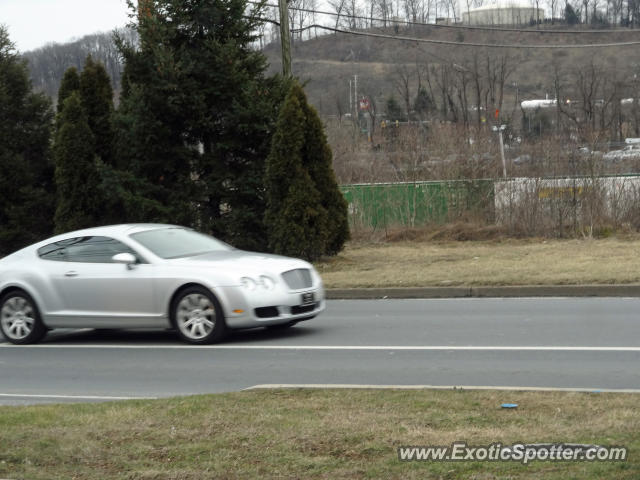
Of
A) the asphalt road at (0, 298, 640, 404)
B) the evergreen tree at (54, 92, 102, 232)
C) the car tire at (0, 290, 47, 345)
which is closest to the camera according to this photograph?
the asphalt road at (0, 298, 640, 404)

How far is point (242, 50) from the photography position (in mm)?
21203

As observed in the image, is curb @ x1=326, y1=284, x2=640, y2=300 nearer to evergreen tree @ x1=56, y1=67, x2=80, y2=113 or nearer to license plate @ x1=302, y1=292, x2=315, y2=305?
license plate @ x1=302, y1=292, x2=315, y2=305

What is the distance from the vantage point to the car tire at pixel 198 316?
1105 centimetres

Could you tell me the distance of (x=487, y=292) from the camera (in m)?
15.1

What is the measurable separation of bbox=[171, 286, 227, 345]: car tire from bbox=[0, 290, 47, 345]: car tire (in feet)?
7.13

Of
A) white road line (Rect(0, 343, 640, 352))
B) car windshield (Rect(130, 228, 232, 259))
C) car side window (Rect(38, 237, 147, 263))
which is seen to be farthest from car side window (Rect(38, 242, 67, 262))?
white road line (Rect(0, 343, 640, 352))

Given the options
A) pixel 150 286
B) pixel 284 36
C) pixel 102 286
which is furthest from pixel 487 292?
pixel 284 36

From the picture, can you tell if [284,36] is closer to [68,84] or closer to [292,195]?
[292,195]

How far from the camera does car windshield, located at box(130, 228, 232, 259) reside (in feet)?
39.0

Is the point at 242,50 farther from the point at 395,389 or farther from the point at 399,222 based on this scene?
the point at 395,389

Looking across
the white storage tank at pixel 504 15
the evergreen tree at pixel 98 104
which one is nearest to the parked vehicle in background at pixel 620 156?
the evergreen tree at pixel 98 104

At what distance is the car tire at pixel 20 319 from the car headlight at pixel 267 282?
3279 mm

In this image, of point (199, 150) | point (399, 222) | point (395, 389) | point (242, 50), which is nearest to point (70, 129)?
point (199, 150)

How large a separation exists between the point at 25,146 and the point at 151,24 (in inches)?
238
